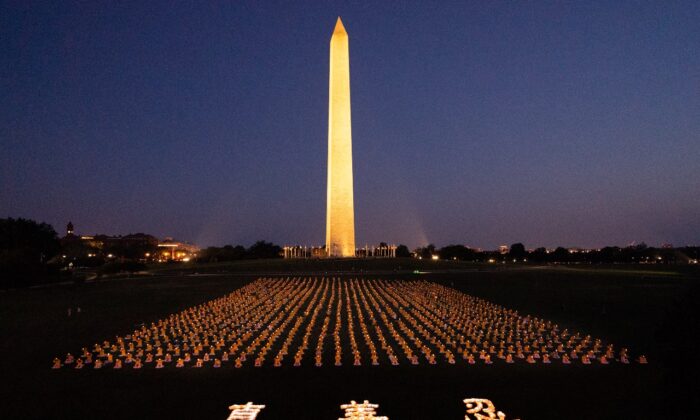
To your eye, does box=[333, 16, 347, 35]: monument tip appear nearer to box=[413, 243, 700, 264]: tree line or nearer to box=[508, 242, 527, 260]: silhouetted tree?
box=[413, 243, 700, 264]: tree line

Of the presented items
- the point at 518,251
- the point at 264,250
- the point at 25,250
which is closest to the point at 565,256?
the point at 518,251

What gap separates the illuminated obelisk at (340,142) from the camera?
62.7 m

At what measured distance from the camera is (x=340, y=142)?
2488 inches

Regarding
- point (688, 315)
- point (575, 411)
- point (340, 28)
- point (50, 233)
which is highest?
point (340, 28)

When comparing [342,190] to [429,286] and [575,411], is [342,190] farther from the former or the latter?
[575,411]

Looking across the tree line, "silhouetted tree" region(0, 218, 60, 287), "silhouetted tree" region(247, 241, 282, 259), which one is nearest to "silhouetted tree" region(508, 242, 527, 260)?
the tree line

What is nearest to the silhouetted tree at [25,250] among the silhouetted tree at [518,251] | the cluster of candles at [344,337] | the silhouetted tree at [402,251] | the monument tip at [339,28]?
the cluster of candles at [344,337]

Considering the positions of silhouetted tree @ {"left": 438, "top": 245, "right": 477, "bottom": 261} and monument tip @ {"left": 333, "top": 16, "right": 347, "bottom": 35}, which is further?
silhouetted tree @ {"left": 438, "top": 245, "right": 477, "bottom": 261}

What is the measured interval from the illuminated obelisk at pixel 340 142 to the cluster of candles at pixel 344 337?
32.1m

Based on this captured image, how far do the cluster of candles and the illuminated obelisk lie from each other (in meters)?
32.1

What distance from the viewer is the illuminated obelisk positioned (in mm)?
62656

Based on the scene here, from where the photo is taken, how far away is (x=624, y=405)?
12.6 meters

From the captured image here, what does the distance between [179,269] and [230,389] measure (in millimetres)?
50841

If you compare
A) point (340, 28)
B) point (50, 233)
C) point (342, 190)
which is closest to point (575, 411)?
point (342, 190)
